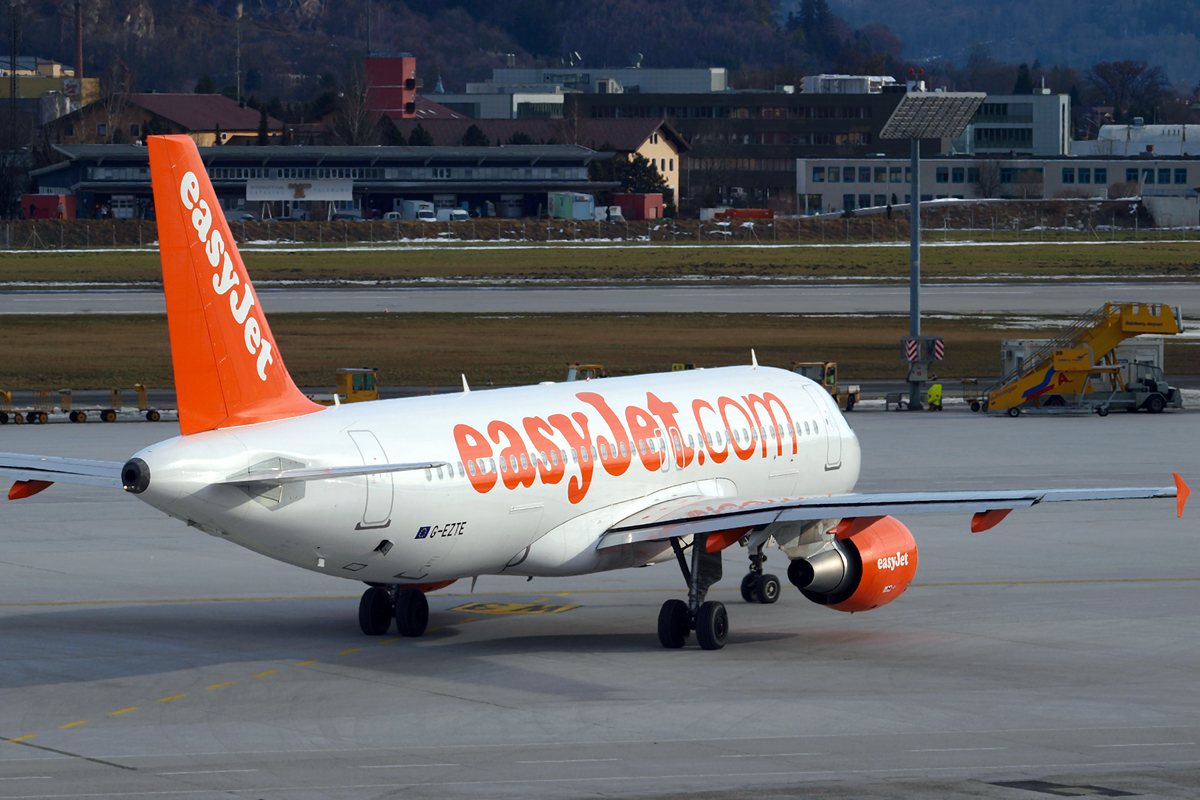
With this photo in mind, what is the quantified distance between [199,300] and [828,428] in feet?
51.7

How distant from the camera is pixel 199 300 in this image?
2553 centimetres

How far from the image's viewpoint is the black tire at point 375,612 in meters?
30.9

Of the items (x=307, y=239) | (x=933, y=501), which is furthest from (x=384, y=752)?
(x=307, y=239)

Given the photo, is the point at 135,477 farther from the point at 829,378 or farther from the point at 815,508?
the point at 829,378

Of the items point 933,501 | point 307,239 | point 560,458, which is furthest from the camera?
point 307,239

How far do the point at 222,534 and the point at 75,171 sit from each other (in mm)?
184613

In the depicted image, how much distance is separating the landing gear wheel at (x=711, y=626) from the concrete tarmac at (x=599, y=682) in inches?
10.5

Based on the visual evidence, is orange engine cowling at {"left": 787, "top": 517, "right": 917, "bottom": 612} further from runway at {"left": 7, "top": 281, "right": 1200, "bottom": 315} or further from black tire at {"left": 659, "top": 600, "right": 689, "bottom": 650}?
runway at {"left": 7, "top": 281, "right": 1200, "bottom": 315}

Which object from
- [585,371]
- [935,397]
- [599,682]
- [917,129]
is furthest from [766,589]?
[917,129]

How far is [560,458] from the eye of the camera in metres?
29.7

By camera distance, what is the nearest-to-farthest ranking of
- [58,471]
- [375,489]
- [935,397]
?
[375,489], [58,471], [935,397]

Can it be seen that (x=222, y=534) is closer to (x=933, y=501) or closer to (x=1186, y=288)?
(x=933, y=501)

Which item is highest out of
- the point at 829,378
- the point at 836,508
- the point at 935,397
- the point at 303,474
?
the point at 303,474

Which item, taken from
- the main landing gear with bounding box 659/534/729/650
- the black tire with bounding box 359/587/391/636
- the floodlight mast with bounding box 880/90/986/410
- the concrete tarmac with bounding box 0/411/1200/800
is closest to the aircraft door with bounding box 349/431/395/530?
the concrete tarmac with bounding box 0/411/1200/800
